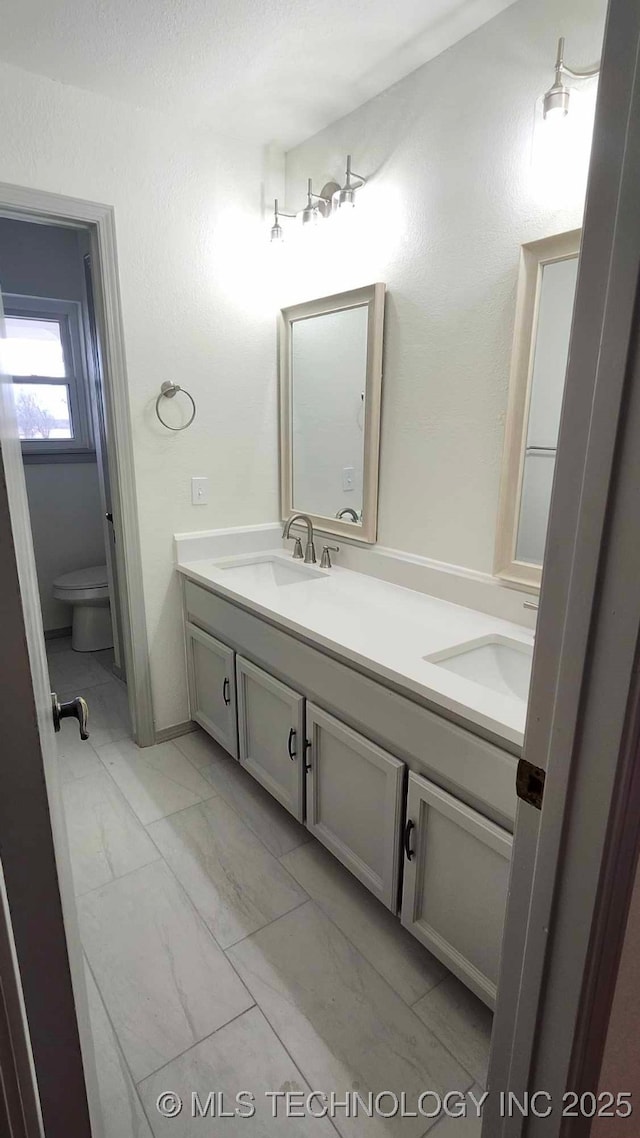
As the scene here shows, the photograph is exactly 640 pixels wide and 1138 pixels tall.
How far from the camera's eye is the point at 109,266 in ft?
6.43

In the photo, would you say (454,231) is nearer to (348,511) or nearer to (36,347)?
(348,511)

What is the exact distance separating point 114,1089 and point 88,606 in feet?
8.63

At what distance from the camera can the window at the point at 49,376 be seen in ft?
11.0

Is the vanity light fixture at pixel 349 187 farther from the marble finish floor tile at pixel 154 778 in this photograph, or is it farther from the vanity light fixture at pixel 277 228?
the marble finish floor tile at pixel 154 778

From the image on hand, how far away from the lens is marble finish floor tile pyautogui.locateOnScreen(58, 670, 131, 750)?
8.23ft

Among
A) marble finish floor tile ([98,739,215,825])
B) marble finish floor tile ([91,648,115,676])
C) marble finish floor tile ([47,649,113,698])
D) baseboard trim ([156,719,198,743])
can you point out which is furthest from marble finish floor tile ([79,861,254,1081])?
marble finish floor tile ([91,648,115,676])

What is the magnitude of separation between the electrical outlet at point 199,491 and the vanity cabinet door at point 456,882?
1.49 metres

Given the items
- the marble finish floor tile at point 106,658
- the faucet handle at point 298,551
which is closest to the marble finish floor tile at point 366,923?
the faucet handle at point 298,551

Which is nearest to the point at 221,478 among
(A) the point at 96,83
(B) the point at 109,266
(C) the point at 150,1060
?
(B) the point at 109,266

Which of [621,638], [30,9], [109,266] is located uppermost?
[30,9]

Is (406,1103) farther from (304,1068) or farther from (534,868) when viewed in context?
(534,868)

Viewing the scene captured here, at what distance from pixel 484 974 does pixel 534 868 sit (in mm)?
772

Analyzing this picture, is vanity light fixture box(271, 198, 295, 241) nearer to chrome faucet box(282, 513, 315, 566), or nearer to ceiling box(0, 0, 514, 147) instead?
ceiling box(0, 0, 514, 147)

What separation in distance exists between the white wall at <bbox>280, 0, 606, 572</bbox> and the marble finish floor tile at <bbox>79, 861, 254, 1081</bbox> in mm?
1352
